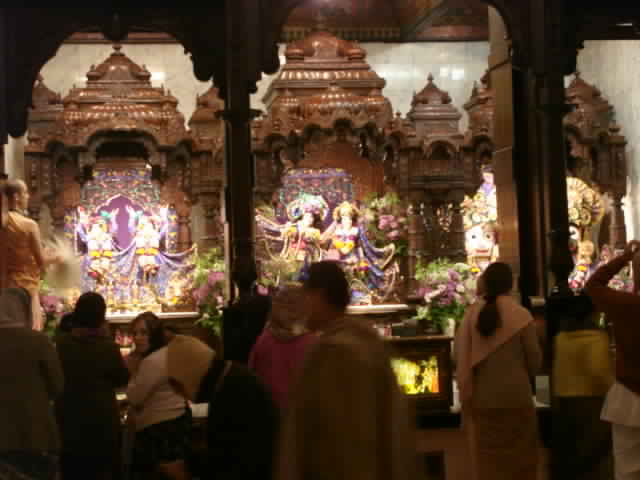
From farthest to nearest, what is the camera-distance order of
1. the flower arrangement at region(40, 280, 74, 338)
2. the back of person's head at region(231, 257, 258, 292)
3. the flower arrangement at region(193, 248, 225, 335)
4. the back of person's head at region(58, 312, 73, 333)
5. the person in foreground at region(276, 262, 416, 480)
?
the flower arrangement at region(40, 280, 74, 338), the flower arrangement at region(193, 248, 225, 335), the back of person's head at region(231, 257, 258, 292), the back of person's head at region(58, 312, 73, 333), the person in foreground at region(276, 262, 416, 480)

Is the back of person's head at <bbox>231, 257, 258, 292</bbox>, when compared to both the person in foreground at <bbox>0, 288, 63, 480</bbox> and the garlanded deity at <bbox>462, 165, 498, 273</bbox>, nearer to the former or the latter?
the person in foreground at <bbox>0, 288, 63, 480</bbox>

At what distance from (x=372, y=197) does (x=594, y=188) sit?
299 centimetres

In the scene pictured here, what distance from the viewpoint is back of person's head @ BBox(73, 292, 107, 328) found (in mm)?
6270

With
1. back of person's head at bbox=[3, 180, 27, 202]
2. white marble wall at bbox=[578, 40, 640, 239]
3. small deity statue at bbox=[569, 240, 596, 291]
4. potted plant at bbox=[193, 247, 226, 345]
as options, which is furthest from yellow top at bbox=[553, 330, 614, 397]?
white marble wall at bbox=[578, 40, 640, 239]

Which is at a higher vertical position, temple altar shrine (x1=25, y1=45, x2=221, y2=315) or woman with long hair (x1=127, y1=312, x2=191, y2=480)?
temple altar shrine (x1=25, y1=45, x2=221, y2=315)

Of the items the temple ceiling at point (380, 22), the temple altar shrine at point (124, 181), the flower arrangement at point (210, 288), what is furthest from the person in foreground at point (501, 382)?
the temple ceiling at point (380, 22)

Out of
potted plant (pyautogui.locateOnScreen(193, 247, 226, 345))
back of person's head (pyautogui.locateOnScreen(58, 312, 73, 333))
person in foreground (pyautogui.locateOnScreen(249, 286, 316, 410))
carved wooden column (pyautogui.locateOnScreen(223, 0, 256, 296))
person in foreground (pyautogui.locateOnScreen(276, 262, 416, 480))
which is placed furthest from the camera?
potted plant (pyautogui.locateOnScreen(193, 247, 226, 345))

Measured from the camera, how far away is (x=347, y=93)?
47.8 ft

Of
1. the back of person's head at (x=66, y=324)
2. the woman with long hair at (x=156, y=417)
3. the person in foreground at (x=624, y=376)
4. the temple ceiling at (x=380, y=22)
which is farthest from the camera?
the temple ceiling at (x=380, y=22)

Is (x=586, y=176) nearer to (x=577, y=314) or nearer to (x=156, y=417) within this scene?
(x=577, y=314)

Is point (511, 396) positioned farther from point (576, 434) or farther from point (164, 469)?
point (164, 469)

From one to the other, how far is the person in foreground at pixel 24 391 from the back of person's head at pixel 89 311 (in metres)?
0.40

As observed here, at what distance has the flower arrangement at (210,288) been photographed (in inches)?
481

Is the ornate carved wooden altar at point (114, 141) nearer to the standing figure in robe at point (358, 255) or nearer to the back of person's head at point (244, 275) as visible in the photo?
the standing figure in robe at point (358, 255)
